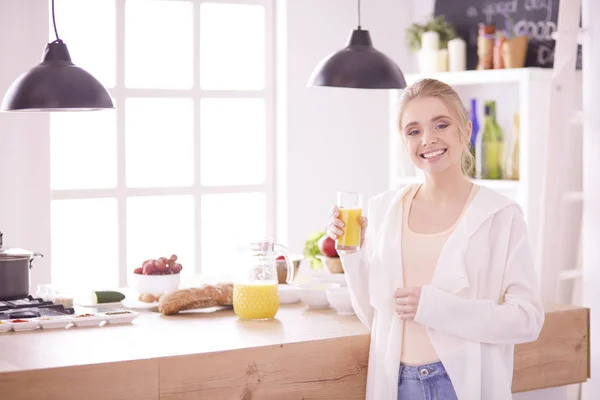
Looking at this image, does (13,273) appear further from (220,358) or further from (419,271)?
(419,271)

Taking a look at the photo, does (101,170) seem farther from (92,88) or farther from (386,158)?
(92,88)

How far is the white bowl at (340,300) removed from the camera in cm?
264

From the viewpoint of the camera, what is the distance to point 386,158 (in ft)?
17.0

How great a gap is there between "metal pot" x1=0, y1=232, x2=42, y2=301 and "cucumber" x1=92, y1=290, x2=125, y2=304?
0.71 feet

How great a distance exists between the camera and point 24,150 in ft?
14.0

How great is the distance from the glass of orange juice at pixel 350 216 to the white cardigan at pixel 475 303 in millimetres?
90

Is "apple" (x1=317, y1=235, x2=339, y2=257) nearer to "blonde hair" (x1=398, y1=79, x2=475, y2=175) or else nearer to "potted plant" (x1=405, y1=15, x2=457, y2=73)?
"blonde hair" (x1=398, y1=79, x2=475, y2=175)

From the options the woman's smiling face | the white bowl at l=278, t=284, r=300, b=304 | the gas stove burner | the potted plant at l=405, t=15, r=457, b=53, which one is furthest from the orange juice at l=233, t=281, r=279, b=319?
the potted plant at l=405, t=15, r=457, b=53

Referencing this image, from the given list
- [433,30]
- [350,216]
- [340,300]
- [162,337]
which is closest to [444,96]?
[350,216]

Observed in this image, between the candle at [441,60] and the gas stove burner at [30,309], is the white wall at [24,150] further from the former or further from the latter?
the candle at [441,60]

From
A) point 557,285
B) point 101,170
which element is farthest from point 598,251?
point 101,170

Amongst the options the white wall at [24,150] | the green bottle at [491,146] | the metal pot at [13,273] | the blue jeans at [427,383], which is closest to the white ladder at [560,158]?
the green bottle at [491,146]

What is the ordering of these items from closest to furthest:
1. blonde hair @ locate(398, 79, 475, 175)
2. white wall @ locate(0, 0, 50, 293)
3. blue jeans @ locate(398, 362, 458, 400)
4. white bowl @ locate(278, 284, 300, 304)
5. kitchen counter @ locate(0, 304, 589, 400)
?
kitchen counter @ locate(0, 304, 589, 400), blue jeans @ locate(398, 362, 458, 400), blonde hair @ locate(398, 79, 475, 175), white bowl @ locate(278, 284, 300, 304), white wall @ locate(0, 0, 50, 293)

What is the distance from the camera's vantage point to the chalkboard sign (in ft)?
13.9
